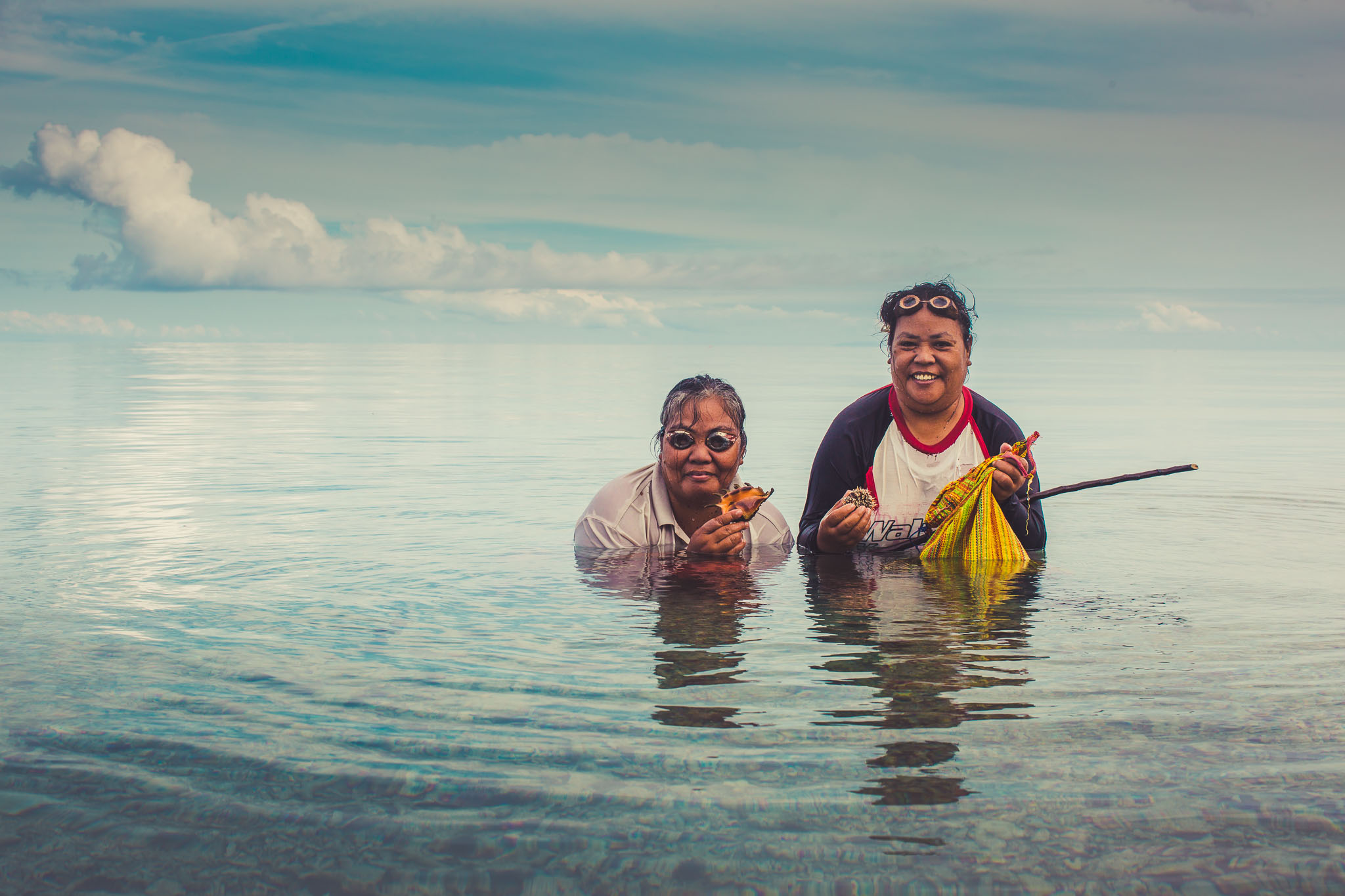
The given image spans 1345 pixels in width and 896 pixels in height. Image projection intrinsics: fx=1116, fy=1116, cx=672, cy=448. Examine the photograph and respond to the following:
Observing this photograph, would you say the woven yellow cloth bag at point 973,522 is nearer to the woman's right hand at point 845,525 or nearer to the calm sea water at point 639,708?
the calm sea water at point 639,708

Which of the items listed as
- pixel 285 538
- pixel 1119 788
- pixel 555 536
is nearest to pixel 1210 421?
pixel 555 536

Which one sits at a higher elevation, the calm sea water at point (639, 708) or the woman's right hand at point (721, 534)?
the woman's right hand at point (721, 534)

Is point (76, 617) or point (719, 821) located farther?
point (76, 617)

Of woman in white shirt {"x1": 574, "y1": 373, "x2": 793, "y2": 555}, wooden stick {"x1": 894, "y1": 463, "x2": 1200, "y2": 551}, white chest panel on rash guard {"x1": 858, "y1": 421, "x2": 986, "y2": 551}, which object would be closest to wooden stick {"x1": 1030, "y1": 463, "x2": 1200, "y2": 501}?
wooden stick {"x1": 894, "y1": 463, "x2": 1200, "y2": 551}

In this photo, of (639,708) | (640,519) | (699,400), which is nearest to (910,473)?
(699,400)

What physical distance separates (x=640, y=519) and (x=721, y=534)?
0.81 m

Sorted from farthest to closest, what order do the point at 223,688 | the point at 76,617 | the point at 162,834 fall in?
the point at 76,617, the point at 223,688, the point at 162,834

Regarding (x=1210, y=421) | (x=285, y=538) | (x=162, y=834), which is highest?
(x=1210, y=421)

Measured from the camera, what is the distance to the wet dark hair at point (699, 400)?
824 centimetres

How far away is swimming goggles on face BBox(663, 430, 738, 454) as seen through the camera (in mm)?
8180

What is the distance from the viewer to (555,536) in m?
10.6

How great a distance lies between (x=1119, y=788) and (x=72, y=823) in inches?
142

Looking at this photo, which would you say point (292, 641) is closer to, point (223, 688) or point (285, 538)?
point (223, 688)

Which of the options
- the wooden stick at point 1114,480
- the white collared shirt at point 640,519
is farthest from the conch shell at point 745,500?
the wooden stick at point 1114,480
